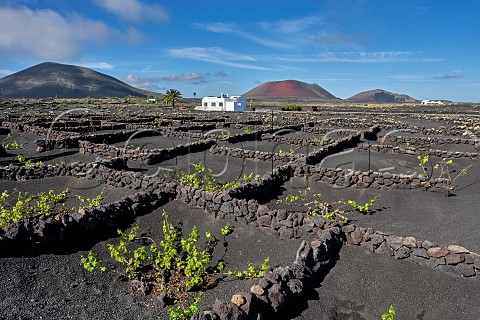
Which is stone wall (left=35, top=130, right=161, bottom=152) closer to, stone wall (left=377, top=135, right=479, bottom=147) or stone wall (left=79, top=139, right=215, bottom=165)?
stone wall (left=79, top=139, right=215, bottom=165)

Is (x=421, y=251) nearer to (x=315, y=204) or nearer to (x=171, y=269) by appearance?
(x=315, y=204)

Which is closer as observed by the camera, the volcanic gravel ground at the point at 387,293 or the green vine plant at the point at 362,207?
the volcanic gravel ground at the point at 387,293

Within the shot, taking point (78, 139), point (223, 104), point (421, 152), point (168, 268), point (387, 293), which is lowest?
point (387, 293)

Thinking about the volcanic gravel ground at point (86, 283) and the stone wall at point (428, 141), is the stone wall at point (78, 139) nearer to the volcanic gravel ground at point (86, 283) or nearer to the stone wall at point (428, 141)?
the volcanic gravel ground at point (86, 283)

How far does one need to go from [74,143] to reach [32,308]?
57.7 feet

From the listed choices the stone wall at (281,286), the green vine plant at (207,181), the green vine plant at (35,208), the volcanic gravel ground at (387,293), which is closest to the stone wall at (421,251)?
the volcanic gravel ground at (387,293)

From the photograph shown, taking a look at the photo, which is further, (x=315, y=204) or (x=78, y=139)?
(x=78, y=139)

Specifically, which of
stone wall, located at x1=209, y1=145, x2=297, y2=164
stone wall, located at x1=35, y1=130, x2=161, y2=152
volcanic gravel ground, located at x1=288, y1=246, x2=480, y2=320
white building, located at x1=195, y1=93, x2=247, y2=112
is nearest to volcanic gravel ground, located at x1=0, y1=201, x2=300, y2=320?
volcanic gravel ground, located at x1=288, y1=246, x2=480, y2=320

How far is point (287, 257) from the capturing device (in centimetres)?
736

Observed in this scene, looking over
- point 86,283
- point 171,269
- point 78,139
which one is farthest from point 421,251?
point 78,139

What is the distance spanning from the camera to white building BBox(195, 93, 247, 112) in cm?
7856

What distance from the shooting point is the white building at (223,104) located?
7856 cm

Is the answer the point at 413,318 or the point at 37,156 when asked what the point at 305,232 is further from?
the point at 37,156

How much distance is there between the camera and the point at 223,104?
3147 inches
